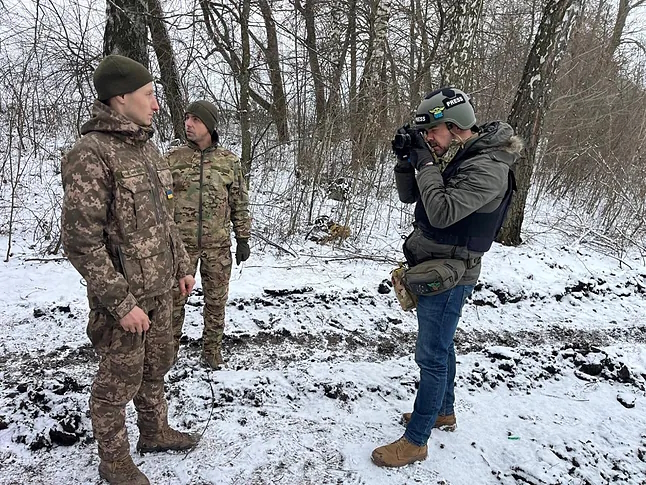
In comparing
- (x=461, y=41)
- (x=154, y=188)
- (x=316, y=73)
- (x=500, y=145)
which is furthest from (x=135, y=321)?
(x=461, y=41)

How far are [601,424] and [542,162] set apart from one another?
7935mm

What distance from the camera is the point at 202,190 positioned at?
288 centimetres

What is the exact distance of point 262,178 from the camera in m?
7.53

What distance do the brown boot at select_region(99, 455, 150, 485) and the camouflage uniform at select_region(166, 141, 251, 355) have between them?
1119 millimetres

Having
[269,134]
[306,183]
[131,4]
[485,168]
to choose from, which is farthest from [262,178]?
[485,168]

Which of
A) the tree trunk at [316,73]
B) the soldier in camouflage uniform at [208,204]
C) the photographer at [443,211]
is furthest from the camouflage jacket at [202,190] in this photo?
the tree trunk at [316,73]

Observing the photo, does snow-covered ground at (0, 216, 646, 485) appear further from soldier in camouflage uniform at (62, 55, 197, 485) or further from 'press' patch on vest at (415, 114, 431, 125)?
'press' patch on vest at (415, 114, 431, 125)

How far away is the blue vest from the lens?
6.81 feet

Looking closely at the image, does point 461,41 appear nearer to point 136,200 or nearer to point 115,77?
point 115,77

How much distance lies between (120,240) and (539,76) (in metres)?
5.74

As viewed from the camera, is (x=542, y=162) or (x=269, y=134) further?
(x=542, y=162)

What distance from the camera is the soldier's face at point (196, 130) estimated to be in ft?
9.02

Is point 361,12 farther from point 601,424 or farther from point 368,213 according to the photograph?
point 601,424

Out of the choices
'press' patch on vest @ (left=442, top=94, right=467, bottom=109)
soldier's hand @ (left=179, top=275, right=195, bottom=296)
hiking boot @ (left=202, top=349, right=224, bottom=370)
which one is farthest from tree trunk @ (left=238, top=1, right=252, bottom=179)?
'press' patch on vest @ (left=442, top=94, right=467, bottom=109)
